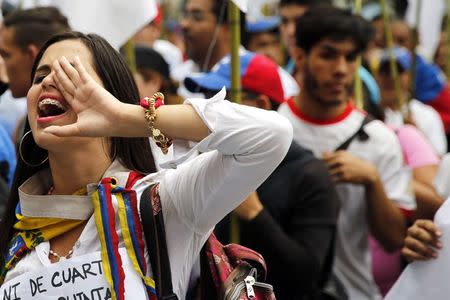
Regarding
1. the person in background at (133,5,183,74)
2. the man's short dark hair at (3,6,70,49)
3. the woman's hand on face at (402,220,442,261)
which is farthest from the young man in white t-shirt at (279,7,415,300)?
the person in background at (133,5,183,74)

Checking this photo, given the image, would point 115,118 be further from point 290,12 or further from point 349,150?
point 290,12

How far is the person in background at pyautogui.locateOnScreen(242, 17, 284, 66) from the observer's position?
310 inches

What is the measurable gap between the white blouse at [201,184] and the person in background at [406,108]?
3.76m

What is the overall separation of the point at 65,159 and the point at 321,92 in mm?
2394

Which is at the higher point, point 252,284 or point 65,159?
point 65,159

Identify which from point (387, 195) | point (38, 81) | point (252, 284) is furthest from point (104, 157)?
point (387, 195)

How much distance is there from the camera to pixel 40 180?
323cm

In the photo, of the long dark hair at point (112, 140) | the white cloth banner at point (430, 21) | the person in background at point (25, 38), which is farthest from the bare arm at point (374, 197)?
the white cloth banner at point (430, 21)

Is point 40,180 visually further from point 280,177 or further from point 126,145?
point 280,177

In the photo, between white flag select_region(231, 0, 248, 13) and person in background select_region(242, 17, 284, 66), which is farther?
person in background select_region(242, 17, 284, 66)

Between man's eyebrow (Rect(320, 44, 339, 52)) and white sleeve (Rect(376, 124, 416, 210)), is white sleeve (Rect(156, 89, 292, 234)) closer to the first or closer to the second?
white sleeve (Rect(376, 124, 416, 210))

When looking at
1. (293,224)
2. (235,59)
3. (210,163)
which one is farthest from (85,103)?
(293,224)

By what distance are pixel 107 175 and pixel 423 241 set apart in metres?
1.07

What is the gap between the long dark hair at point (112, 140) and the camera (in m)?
3.09
